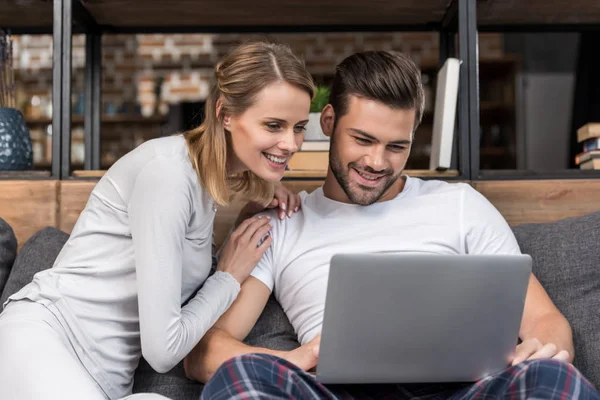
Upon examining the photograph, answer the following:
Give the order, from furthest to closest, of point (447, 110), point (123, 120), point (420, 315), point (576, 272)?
point (123, 120)
point (447, 110)
point (576, 272)
point (420, 315)

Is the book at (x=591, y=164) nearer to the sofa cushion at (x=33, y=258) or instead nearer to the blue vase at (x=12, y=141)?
Result: the sofa cushion at (x=33, y=258)

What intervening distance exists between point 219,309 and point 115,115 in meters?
3.97

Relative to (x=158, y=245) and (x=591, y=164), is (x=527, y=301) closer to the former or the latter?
(x=591, y=164)

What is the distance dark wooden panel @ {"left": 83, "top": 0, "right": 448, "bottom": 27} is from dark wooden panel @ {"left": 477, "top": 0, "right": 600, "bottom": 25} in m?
0.14

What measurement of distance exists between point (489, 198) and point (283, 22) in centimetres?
82

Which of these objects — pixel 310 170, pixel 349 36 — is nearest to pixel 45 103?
pixel 349 36

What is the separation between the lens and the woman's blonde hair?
141 cm

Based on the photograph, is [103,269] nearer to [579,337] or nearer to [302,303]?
[302,303]

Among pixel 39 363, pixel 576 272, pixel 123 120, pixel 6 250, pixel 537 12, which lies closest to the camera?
pixel 39 363

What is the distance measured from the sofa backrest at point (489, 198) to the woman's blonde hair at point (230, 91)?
435 mm

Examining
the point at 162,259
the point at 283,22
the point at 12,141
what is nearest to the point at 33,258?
the point at 12,141

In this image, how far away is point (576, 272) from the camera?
1.58 meters

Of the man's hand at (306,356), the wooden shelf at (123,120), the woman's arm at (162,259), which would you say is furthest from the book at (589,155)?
the wooden shelf at (123,120)

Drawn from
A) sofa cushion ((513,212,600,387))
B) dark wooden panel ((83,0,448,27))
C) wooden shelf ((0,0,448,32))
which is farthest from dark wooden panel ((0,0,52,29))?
sofa cushion ((513,212,600,387))
